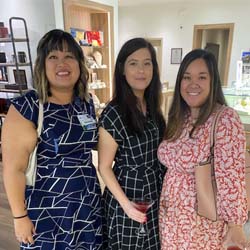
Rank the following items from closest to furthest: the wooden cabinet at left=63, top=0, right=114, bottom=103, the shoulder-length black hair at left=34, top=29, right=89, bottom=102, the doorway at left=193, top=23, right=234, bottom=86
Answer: the shoulder-length black hair at left=34, top=29, right=89, bottom=102, the wooden cabinet at left=63, top=0, right=114, bottom=103, the doorway at left=193, top=23, right=234, bottom=86

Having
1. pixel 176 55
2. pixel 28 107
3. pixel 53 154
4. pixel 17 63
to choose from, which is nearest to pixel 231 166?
pixel 53 154

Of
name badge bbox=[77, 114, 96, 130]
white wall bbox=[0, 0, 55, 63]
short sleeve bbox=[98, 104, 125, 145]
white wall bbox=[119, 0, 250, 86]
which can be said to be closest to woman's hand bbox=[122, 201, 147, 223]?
short sleeve bbox=[98, 104, 125, 145]

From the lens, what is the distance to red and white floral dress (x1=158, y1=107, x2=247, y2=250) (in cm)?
116

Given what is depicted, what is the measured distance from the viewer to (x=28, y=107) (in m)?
1.21

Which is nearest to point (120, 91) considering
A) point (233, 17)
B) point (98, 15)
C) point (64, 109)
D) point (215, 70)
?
point (64, 109)

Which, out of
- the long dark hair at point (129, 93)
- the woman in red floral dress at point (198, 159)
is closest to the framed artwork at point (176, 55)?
the long dark hair at point (129, 93)

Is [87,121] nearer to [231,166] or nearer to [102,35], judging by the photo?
[231,166]

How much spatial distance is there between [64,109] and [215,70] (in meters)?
0.78

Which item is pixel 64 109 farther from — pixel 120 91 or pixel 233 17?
pixel 233 17

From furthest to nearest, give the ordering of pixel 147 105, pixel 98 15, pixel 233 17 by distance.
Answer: pixel 233 17, pixel 98 15, pixel 147 105

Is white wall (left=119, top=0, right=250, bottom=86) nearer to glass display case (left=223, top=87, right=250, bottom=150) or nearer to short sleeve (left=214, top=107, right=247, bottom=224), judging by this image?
glass display case (left=223, top=87, right=250, bottom=150)

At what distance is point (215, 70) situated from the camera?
1279 millimetres

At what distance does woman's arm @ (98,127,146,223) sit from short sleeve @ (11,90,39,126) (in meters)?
0.34

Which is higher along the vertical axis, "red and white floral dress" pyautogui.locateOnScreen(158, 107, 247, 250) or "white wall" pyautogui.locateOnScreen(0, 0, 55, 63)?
"white wall" pyautogui.locateOnScreen(0, 0, 55, 63)
